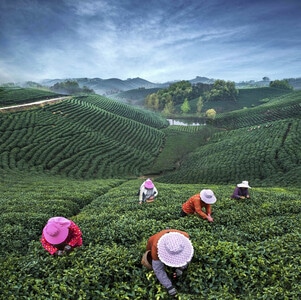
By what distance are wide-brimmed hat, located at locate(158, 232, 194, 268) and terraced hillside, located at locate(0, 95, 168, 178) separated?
3424cm

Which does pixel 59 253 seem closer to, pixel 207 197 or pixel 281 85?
pixel 207 197

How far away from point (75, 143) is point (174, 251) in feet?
153

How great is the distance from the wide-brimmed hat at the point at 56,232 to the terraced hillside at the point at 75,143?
31.5 meters

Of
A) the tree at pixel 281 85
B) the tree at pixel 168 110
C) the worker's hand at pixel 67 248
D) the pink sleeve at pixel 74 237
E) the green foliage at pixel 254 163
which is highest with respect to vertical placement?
the tree at pixel 281 85

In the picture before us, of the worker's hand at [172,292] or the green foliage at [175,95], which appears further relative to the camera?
the green foliage at [175,95]

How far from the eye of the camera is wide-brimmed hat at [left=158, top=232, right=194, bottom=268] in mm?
4855

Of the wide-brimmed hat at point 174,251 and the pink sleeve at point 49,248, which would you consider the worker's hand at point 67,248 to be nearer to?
the pink sleeve at point 49,248

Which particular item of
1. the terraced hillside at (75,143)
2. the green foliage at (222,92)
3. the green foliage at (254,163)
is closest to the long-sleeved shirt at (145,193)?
the green foliage at (254,163)

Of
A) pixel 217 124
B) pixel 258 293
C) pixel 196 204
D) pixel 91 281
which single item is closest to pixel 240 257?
pixel 258 293

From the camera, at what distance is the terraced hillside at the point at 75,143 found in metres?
38.4

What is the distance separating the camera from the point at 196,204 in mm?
8453

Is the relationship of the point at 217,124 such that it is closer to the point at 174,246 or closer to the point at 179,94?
the point at 179,94

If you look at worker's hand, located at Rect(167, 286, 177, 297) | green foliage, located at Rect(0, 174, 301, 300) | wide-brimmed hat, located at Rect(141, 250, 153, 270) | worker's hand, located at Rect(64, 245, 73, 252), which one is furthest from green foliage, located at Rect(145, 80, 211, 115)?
worker's hand, located at Rect(167, 286, 177, 297)

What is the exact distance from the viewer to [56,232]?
20.2 feet
